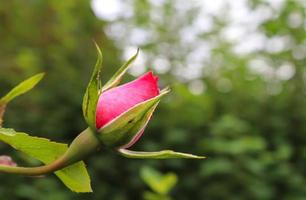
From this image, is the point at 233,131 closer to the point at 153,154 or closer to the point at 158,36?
the point at 158,36


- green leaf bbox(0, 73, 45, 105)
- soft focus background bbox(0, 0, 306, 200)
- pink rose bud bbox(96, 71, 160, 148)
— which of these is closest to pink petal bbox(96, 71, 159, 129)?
pink rose bud bbox(96, 71, 160, 148)

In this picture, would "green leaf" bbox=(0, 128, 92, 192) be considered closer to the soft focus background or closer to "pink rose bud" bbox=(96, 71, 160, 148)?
"pink rose bud" bbox=(96, 71, 160, 148)

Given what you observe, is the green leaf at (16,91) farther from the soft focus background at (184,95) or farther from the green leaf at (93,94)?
the soft focus background at (184,95)

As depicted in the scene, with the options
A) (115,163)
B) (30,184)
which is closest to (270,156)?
(115,163)

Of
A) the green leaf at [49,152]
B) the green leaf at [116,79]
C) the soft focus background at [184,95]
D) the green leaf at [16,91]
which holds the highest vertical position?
the green leaf at [116,79]

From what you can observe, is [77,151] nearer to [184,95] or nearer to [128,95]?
[128,95]

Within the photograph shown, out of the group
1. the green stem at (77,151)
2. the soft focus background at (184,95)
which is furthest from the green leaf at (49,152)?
the soft focus background at (184,95)
